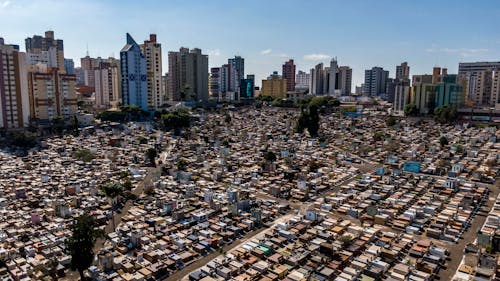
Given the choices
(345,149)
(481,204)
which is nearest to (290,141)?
(345,149)

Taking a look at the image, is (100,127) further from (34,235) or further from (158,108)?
(34,235)

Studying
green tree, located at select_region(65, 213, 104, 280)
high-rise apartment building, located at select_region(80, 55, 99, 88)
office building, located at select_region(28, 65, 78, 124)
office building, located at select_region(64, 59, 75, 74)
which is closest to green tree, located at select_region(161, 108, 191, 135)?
office building, located at select_region(28, 65, 78, 124)

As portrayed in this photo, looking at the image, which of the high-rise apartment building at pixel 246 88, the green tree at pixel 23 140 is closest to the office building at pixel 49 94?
the green tree at pixel 23 140

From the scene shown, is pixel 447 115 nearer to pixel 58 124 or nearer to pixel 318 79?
pixel 318 79

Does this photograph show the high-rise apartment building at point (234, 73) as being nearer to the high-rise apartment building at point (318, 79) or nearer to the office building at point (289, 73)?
the office building at point (289, 73)

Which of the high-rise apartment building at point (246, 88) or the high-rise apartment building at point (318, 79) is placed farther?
the high-rise apartment building at point (318, 79)
